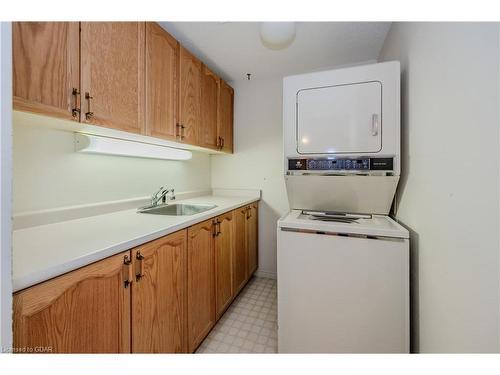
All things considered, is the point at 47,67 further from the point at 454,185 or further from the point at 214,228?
the point at 454,185

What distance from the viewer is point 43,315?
0.65 meters

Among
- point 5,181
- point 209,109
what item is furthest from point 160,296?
point 209,109

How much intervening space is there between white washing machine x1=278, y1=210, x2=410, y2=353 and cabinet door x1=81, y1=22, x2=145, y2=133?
121 centimetres

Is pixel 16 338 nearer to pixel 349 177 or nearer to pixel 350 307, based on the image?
pixel 350 307

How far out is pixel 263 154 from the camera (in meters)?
2.58

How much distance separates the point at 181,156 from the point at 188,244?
952 mm

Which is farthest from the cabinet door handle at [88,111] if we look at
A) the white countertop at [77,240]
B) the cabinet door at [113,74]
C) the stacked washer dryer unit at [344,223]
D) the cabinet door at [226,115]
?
the cabinet door at [226,115]

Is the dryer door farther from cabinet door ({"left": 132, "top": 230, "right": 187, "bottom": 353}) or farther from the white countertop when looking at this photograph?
cabinet door ({"left": 132, "top": 230, "right": 187, "bottom": 353})

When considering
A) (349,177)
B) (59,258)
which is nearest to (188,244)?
(59,258)

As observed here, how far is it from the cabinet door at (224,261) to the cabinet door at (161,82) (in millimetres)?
844

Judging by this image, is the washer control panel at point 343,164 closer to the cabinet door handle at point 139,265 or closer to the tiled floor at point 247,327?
the cabinet door handle at point 139,265

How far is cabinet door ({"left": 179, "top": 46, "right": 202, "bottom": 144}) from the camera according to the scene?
1.69 meters

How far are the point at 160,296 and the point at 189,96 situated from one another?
1.57 metres

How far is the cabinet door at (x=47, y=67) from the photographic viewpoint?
80cm
